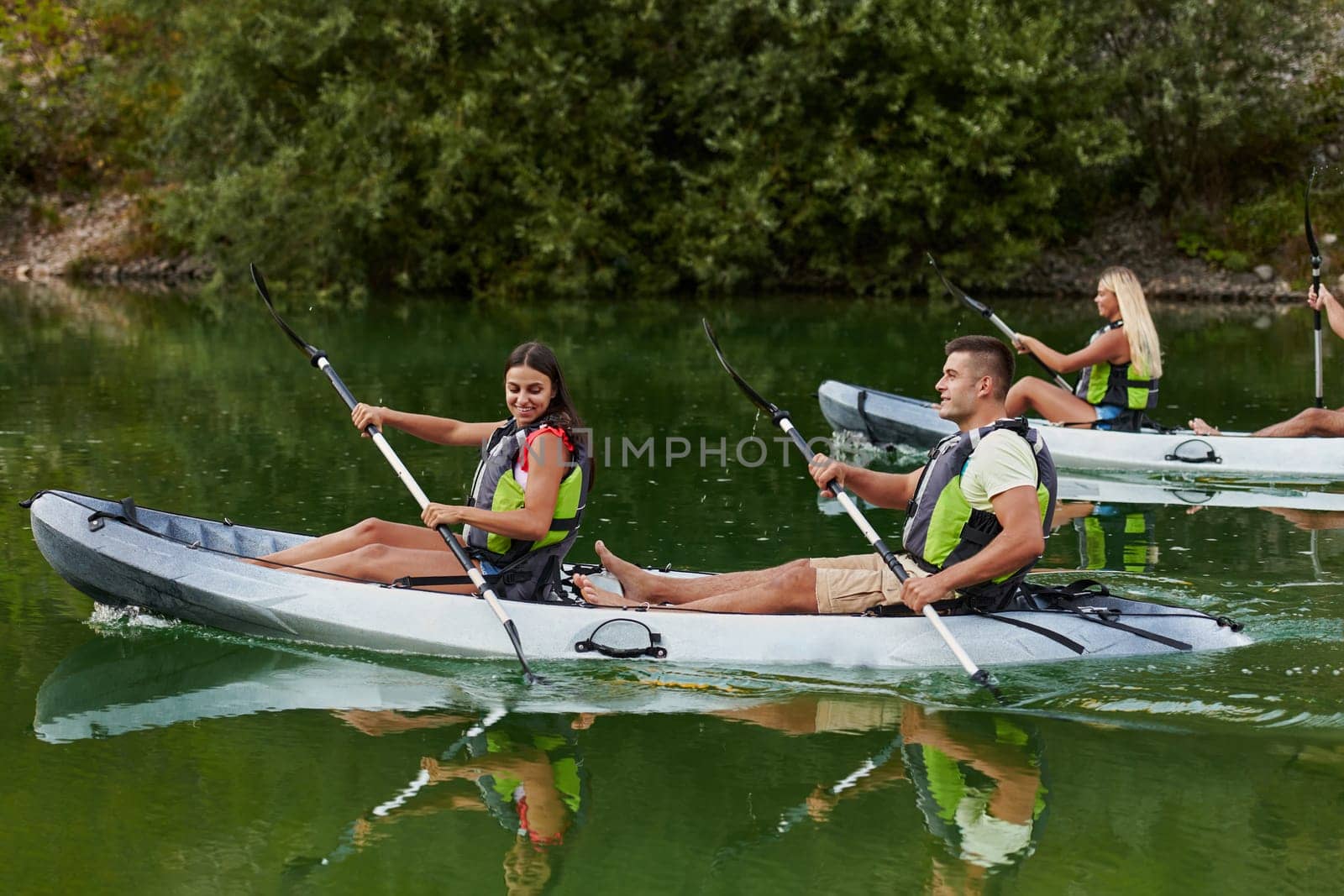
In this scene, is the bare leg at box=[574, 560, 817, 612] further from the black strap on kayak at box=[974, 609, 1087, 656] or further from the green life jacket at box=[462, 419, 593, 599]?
the black strap on kayak at box=[974, 609, 1087, 656]

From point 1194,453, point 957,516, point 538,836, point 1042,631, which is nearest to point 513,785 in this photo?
point 538,836

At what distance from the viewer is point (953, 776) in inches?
188

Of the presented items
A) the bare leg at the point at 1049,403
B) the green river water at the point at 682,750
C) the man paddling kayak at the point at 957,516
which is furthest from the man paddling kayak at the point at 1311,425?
the man paddling kayak at the point at 957,516

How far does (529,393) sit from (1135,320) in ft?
15.9

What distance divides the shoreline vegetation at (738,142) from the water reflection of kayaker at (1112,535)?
1244 cm

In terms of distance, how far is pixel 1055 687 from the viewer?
5391 mm

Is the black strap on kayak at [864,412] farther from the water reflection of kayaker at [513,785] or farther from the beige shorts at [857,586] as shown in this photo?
the water reflection of kayaker at [513,785]

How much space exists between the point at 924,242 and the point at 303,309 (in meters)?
8.66

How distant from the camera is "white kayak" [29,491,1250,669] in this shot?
5.45 meters

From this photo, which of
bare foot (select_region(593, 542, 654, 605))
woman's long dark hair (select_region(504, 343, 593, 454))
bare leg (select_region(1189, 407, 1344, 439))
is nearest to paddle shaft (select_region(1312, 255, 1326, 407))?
bare leg (select_region(1189, 407, 1344, 439))

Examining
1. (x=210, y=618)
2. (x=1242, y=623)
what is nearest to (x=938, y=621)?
Result: (x=1242, y=623)

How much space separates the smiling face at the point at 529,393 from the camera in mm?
5445

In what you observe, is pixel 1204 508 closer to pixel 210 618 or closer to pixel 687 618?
pixel 687 618

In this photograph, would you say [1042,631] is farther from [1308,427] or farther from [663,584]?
[1308,427]
